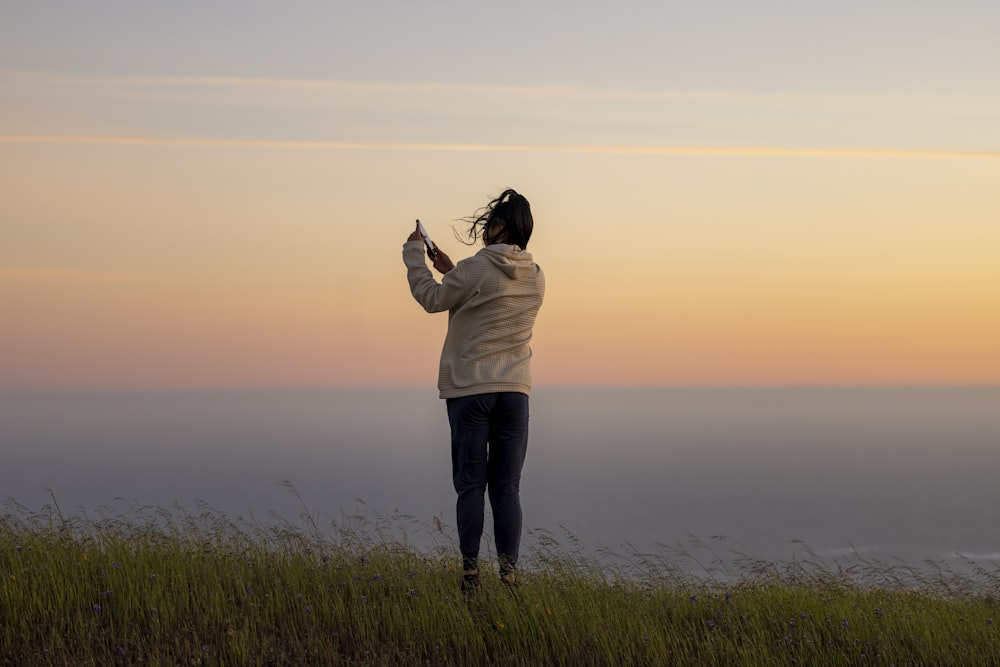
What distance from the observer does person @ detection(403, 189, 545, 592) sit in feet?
20.0

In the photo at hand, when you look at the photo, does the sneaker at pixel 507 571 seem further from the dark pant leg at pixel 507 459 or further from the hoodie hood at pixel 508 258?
the hoodie hood at pixel 508 258

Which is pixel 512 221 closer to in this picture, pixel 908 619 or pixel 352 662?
pixel 352 662

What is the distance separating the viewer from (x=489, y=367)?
610 centimetres

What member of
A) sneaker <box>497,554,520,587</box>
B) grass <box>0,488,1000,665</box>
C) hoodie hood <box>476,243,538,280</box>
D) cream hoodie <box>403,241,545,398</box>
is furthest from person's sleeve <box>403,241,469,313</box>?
grass <box>0,488,1000,665</box>

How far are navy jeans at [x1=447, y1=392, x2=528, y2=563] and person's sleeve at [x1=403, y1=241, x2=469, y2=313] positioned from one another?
1.96ft

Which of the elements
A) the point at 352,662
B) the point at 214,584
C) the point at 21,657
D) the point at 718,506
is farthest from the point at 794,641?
the point at 718,506

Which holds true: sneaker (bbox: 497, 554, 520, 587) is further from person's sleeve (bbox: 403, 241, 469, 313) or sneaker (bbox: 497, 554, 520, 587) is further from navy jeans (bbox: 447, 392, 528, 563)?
person's sleeve (bbox: 403, 241, 469, 313)

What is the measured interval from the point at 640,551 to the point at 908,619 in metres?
1.77

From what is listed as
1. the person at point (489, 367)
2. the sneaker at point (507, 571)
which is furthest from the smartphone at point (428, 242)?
the sneaker at point (507, 571)

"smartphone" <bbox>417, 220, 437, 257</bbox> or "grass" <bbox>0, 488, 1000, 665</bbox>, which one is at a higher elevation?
"smartphone" <bbox>417, 220, 437, 257</bbox>

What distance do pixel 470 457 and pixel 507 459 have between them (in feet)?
0.76

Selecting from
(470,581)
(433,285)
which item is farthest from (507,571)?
(433,285)

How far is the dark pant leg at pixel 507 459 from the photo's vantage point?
6145mm

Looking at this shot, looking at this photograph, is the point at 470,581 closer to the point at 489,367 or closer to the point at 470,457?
the point at 470,457
